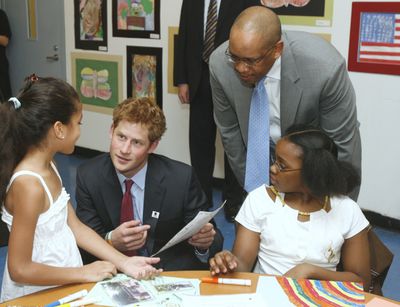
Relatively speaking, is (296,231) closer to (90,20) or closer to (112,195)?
(112,195)

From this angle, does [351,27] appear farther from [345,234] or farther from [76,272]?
[76,272]

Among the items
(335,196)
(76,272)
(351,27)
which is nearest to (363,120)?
(351,27)

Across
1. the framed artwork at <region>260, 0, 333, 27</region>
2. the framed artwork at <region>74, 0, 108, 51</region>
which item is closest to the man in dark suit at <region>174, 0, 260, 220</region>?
the framed artwork at <region>260, 0, 333, 27</region>

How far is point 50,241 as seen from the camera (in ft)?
5.08

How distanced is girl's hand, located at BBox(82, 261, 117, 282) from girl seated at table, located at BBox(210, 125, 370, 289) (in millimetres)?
425

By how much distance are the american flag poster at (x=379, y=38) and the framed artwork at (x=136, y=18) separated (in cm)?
183

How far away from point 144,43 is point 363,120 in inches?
82.4

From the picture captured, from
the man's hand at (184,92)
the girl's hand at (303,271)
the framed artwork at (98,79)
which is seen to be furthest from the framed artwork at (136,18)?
the girl's hand at (303,271)

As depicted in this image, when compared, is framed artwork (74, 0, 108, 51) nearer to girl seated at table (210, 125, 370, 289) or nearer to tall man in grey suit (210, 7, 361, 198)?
tall man in grey suit (210, 7, 361, 198)

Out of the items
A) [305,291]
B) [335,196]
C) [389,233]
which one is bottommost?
[389,233]

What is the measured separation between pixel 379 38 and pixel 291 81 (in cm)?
163

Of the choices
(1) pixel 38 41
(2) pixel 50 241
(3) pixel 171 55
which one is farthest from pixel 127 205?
(1) pixel 38 41

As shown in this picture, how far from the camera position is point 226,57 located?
2.19 metres

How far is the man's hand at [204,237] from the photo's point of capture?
72.1 inches
